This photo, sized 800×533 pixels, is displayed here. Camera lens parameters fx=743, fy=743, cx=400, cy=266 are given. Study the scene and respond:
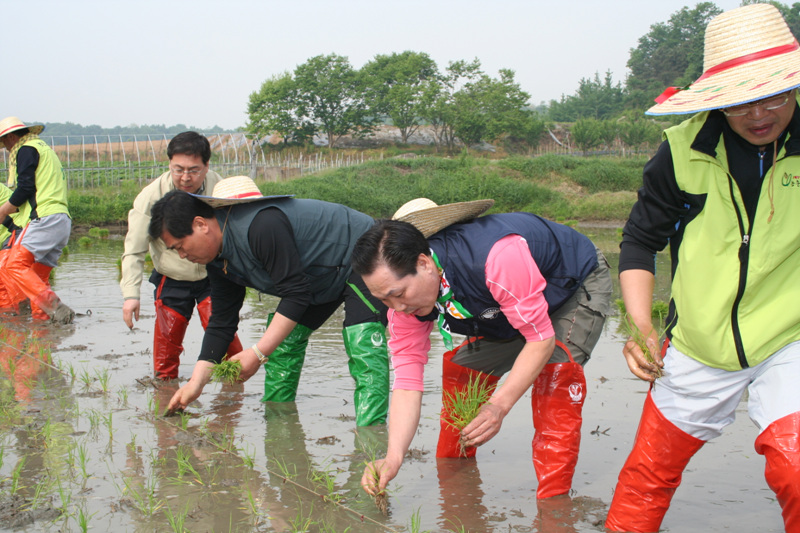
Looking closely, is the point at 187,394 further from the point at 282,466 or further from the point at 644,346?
the point at 644,346

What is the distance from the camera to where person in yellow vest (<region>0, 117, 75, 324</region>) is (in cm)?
675

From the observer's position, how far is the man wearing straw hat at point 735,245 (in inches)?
85.8

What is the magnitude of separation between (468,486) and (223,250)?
1.69 metres

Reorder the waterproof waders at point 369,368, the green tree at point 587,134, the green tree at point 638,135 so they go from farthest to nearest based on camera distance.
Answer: the green tree at point 587,134 → the green tree at point 638,135 → the waterproof waders at point 369,368

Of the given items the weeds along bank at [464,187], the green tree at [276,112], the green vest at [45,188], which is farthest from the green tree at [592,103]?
the green vest at [45,188]

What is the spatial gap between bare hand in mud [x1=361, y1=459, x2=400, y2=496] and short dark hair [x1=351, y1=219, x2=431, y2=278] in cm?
71

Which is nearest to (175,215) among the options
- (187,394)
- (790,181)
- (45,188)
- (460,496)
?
(187,394)

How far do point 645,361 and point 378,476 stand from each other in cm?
103

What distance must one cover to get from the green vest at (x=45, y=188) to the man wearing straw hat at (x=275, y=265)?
3.55 metres

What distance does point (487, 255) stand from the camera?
109 inches

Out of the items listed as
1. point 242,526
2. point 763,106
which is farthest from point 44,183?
point 763,106

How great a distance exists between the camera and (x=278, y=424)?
4.34 metres

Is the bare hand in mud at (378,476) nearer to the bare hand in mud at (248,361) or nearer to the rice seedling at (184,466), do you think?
the rice seedling at (184,466)

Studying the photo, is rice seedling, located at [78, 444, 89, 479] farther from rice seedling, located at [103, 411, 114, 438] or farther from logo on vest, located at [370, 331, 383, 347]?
logo on vest, located at [370, 331, 383, 347]
